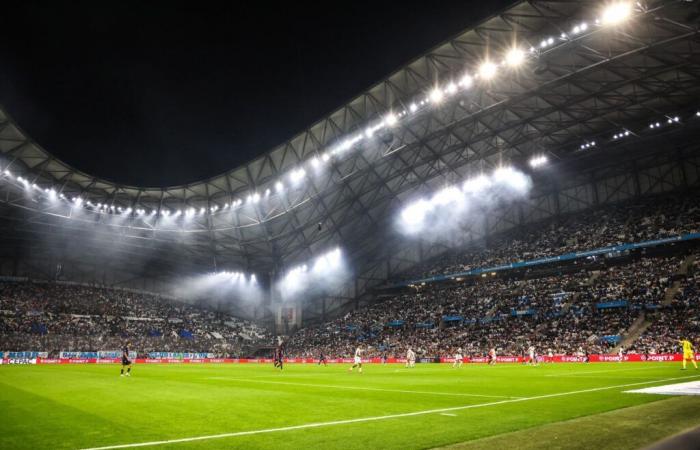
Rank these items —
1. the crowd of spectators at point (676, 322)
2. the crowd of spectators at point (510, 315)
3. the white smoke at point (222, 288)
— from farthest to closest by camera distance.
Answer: the white smoke at point (222, 288) < the crowd of spectators at point (510, 315) < the crowd of spectators at point (676, 322)

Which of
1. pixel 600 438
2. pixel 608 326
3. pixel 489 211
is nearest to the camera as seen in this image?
pixel 600 438

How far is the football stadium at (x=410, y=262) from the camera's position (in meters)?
13.4

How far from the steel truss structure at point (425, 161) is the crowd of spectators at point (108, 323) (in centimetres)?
639

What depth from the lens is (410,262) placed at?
78.0m

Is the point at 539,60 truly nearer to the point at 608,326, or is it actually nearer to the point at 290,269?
the point at 608,326

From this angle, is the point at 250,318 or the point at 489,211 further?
the point at 250,318

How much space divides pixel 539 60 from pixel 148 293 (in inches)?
2760

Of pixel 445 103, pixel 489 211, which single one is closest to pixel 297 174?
pixel 445 103

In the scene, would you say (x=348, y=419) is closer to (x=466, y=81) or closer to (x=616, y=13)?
(x=616, y=13)

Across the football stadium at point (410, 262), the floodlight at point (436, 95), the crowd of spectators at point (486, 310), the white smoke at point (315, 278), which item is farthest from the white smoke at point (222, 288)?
the floodlight at point (436, 95)

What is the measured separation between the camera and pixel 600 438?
300 inches

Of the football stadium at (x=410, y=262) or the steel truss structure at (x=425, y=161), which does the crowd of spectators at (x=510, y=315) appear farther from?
the steel truss structure at (x=425, y=161)

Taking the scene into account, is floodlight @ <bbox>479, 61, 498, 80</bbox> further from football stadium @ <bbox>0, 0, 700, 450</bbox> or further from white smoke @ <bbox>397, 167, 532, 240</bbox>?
white smoke @ <bbox>397, 167, 532, 240</bbox>

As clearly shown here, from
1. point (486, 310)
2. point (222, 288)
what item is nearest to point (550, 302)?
point (486, 310)
